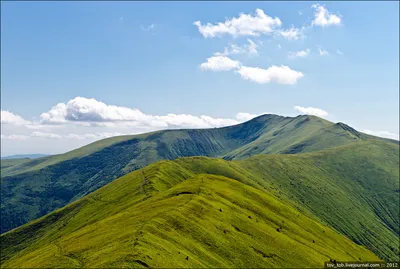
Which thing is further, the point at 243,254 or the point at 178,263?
the point at 243,254

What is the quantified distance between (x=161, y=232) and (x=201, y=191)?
2012 inches

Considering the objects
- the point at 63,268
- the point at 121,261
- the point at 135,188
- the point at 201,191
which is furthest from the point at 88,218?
the point at 121,261

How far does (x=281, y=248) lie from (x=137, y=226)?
45.3m

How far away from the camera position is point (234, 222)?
349 feet

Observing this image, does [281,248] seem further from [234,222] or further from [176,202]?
[176,202]

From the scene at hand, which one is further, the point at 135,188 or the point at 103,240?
the point at 135,188

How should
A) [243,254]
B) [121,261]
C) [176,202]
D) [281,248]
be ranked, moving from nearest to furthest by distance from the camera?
[121,261] → [243,254] → [281,248] → [176,202]

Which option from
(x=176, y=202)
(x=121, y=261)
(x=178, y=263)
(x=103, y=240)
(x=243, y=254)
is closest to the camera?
(x=121, y=261)

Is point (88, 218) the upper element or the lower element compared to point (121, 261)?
lower

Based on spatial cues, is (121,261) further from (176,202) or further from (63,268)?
(176,202)

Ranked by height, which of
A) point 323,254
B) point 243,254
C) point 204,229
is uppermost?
point 204,229

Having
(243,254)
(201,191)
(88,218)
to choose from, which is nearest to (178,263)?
(243,254)

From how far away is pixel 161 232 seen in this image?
82.4 m

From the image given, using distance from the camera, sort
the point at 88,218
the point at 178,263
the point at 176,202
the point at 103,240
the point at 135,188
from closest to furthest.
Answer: the point at 178,263
the point at 103,240
the point at 176,202
the point at 88,218
the point at 135,188
